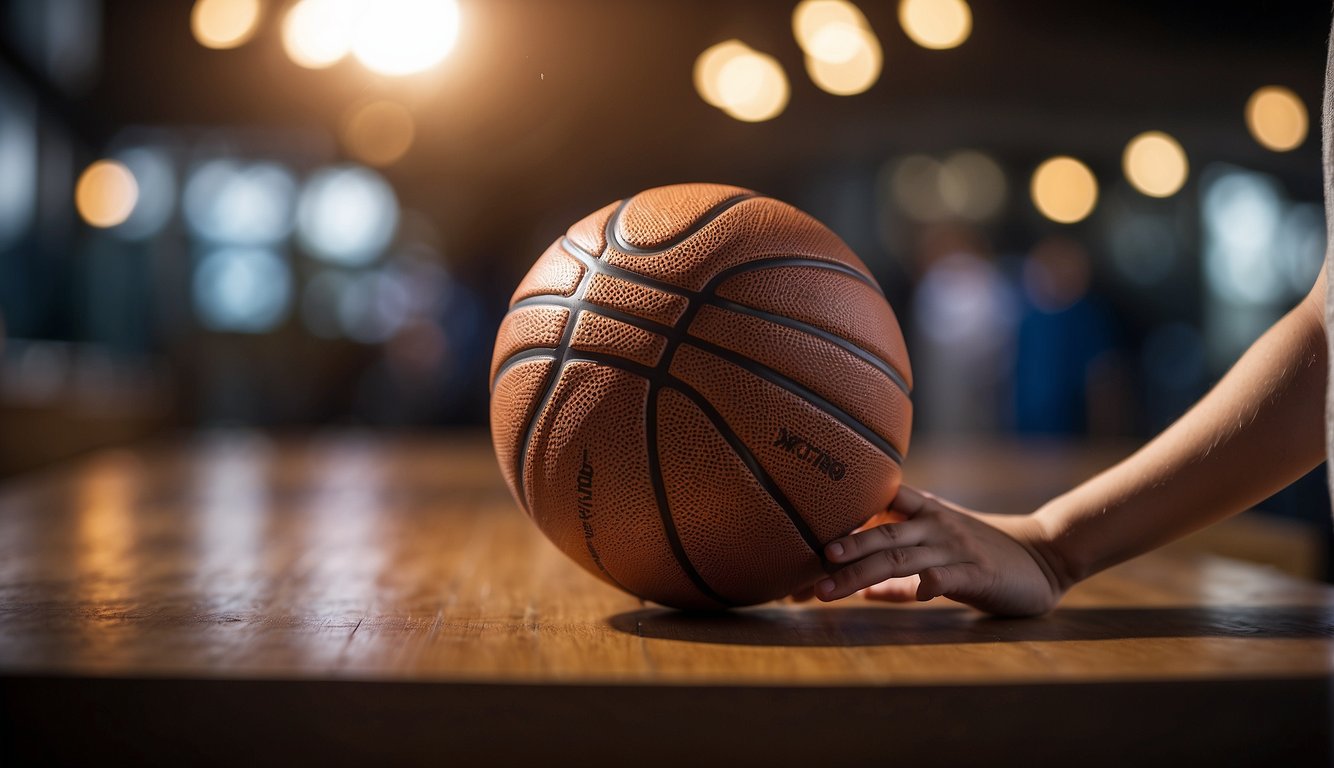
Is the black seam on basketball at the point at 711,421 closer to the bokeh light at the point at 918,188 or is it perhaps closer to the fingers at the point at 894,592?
the fingers at the point at 894,592

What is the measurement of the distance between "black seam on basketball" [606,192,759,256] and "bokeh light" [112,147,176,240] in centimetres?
1152

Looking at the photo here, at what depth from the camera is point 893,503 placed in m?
1.37

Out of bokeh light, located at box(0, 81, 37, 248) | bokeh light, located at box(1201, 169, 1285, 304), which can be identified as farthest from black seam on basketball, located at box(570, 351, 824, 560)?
bokeh light, located at box(1201, 169, 1285, 304)

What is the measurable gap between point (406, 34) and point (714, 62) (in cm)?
232

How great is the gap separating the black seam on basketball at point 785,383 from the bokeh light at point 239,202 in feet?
38.4

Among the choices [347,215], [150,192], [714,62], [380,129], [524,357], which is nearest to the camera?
[524,357]

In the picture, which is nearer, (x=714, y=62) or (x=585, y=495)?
(x=585, y=495)

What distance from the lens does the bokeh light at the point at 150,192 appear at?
1154cm

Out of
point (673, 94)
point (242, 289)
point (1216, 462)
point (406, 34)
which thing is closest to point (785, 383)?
point (1216, 462)

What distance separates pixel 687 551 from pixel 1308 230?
Answer: 11850 mm

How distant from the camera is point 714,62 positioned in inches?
246

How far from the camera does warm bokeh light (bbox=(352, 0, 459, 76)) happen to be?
4.27 m

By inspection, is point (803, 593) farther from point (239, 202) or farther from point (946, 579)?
point (239, 202)

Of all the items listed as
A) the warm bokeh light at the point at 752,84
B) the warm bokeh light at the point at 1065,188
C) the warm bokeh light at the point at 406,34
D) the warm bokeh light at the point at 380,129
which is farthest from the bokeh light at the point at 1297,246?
the warm bokeh light at the point at 406,34
